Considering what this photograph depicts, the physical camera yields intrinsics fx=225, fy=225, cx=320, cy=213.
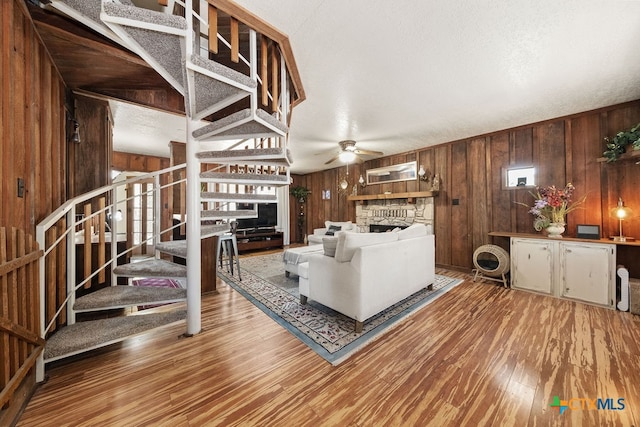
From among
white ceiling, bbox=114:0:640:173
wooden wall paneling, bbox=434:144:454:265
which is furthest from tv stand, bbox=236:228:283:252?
wooden wall paneling, bbox=434:144:454:265

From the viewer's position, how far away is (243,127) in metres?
1.80

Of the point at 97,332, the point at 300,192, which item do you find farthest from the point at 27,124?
the point at 300,192

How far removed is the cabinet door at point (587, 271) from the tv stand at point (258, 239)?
599cm

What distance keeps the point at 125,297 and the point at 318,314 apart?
1.82 meters

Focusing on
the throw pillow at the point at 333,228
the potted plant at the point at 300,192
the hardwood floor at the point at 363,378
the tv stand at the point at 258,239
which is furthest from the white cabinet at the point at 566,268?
the potted plant at the point at 300,192

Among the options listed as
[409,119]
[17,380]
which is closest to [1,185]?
[17,380]

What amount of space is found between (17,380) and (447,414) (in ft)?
7.65

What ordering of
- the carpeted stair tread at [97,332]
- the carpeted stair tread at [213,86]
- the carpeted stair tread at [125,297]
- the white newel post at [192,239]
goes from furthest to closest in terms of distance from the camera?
1. the white newel post at [192,239]
2. the carpeted stair tread at [125,297]
3. the carpeted stair tread at [97,332]
4. the carpeted stair tread at [213,86]

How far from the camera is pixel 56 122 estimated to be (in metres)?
1.94

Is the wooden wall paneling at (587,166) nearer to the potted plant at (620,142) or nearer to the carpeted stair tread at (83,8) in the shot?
the potted plant at (620,142)

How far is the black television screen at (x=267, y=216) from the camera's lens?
271 inches

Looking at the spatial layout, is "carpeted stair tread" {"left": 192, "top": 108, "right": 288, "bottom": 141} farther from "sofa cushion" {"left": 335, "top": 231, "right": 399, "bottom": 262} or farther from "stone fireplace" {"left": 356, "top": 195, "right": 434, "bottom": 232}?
"stone fireplace" {"left": 356, "top": 195, "right": 434, "bottom": 232}

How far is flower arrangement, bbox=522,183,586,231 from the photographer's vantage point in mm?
3100

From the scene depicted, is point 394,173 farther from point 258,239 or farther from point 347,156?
point 258,239
